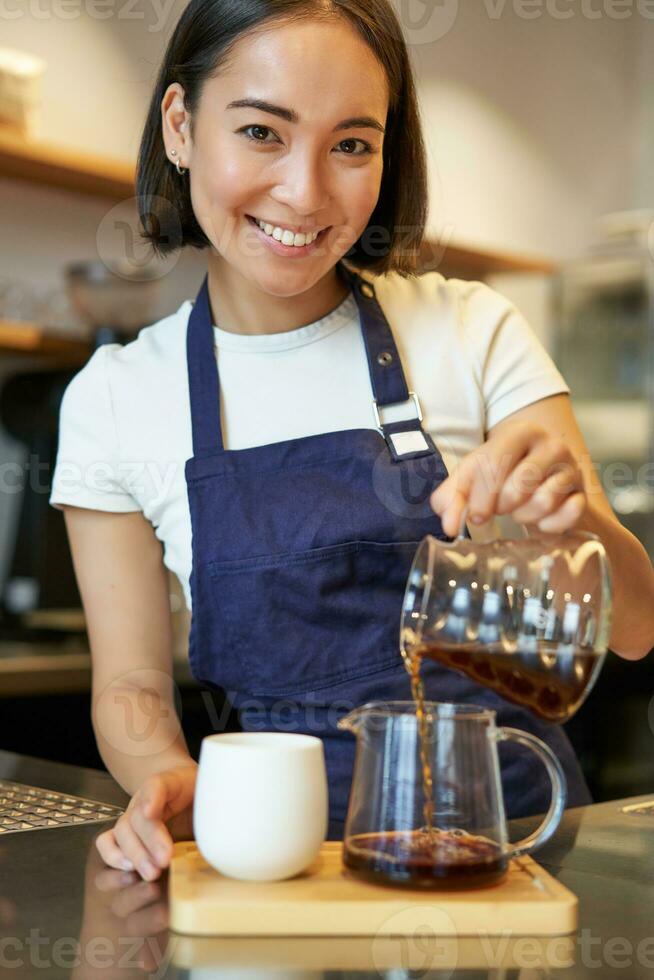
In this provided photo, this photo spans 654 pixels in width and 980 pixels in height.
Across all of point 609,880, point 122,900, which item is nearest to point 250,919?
point 122,900

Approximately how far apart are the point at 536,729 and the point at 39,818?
1.89 feet

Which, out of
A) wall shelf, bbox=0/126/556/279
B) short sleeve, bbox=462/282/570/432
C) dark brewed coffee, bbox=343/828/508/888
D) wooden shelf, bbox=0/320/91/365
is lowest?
dark brewed coffee, bbox=343/828/508/888

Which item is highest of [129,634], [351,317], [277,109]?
[277,109]

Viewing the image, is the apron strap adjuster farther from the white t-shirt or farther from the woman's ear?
the woman's ear

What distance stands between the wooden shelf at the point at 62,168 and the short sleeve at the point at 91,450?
1.30 metres

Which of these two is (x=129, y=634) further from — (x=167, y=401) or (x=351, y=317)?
(x=351, y=317)

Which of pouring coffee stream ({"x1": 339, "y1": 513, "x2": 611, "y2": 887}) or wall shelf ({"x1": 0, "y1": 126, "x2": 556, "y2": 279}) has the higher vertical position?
wall shelf ({"x1": 0, "y1": 126, "x2": 556, "y2": 279})

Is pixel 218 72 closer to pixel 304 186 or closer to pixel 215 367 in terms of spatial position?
pixel 304 186

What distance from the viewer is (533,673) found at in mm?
938

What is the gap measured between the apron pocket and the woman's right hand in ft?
0.99

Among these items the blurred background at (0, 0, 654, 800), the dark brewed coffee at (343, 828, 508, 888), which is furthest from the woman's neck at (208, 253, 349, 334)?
the blurred background at (0, 0, 654, 800)

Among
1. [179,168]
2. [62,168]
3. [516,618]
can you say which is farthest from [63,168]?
[516,618]

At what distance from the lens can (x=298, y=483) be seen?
1.46 m

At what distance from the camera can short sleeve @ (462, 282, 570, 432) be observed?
4.92 ft
